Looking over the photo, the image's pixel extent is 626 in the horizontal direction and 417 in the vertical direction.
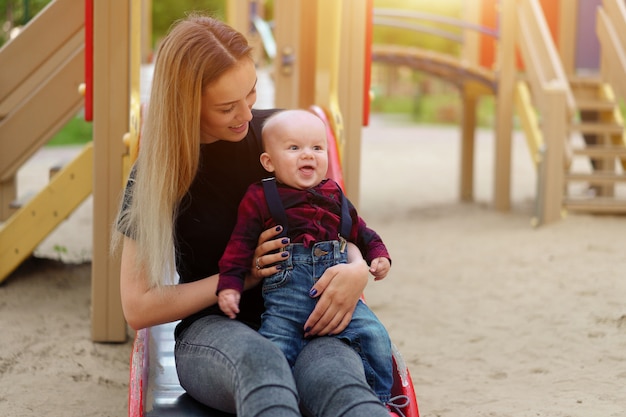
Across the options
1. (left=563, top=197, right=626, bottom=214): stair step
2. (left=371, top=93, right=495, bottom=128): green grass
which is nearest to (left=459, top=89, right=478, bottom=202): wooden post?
(left=563, top=197, right=626, bottom=214): stair step

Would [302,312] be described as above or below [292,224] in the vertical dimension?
below

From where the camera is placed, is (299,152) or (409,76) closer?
(299,152)

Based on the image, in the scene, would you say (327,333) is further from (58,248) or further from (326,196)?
(58,248)

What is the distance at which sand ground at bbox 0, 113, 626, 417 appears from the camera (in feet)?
12.1

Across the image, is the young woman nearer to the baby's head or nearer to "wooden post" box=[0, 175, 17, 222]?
the baby's head

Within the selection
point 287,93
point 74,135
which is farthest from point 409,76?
point 287,93

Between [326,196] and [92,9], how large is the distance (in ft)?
6.92

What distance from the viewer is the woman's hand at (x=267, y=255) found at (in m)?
2.42

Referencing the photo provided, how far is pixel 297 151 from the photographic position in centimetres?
256

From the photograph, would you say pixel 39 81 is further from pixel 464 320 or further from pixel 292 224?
pixel 292 224

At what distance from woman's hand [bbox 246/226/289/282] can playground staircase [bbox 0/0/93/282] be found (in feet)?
9.55

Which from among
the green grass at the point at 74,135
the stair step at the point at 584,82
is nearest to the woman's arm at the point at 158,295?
the stair step at the point at 584,82

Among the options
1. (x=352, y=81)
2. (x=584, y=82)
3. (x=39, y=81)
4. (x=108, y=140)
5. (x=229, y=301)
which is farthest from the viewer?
(x=584, y=82)

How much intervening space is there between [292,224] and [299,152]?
0.22 meters
